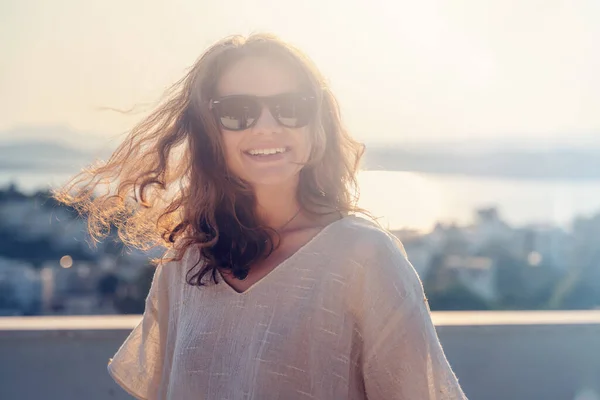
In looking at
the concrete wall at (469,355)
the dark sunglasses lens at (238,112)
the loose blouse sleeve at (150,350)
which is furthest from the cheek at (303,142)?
the concrete wall at (469,355)

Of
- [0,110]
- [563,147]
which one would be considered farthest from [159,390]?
[563,147]

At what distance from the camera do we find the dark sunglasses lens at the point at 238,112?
5.43 ft

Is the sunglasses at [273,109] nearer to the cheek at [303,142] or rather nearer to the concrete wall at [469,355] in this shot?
the cheek at [303,142]

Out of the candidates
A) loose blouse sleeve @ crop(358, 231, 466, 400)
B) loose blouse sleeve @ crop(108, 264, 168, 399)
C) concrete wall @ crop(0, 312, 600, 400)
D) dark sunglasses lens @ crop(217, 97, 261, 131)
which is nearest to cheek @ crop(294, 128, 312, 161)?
dark sunglasses lens @ crop(217, 97, 261, 131)

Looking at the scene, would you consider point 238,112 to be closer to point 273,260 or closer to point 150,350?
point 273,260

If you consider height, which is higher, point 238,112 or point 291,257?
point 238,112

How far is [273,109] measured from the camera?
64.7 inches

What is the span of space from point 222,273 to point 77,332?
1.28 metres

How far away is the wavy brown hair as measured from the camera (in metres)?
1.73

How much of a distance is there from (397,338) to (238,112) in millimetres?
623

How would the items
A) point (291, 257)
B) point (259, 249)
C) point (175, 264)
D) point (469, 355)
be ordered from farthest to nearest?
point (469, 355) → point (175, 264) → point (259, 249) → point (291, 257)

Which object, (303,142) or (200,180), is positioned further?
(200,180)

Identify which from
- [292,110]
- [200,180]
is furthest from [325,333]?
[200,180]

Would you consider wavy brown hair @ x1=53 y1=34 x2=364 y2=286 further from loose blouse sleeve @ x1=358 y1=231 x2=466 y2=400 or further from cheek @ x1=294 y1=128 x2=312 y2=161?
loose blouse sleeve @ x1=358 y1=231 x2=466 y2=400
